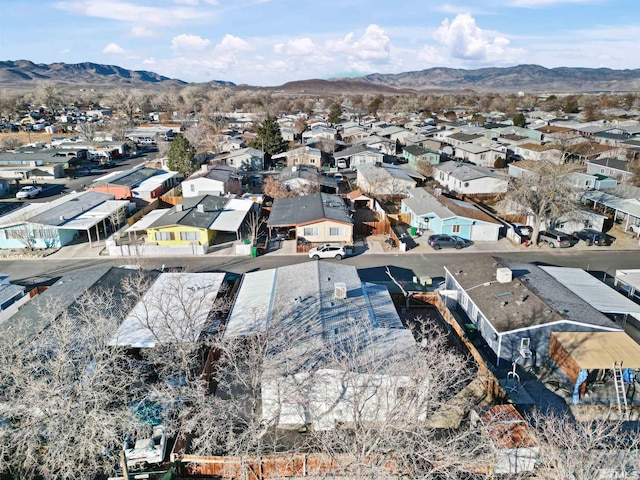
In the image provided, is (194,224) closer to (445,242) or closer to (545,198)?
(445,242)

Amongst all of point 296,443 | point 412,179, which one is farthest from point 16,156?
point 296,443

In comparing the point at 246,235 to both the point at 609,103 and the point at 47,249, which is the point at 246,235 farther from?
the point at 609,103

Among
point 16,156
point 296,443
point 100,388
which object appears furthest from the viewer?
point 16,156

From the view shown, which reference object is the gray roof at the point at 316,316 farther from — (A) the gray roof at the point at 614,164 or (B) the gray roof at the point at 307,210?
(A) the gray roof at the point at 614,164

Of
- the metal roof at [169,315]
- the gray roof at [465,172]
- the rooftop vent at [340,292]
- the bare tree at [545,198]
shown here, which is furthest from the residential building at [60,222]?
the gray roof at [465,172]

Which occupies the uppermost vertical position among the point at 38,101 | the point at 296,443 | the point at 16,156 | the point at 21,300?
the point at 38,101

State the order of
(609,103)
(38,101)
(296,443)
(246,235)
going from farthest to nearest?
1. (38,101)
2. (609,103)
3. (246,235)
4. (296,443)
